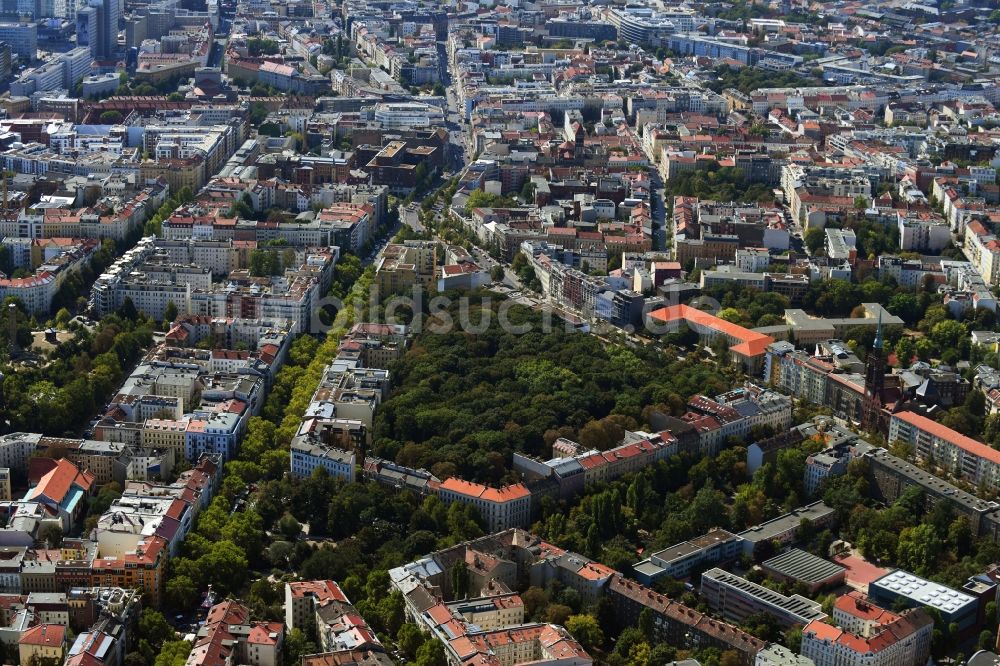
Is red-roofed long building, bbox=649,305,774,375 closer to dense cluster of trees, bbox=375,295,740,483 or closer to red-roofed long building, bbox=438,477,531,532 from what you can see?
dense cluster of trees, bbox=375,295,740,483

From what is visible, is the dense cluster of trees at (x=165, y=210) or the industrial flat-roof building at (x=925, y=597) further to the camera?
the dense cluster of trees at (x=165, y=210)

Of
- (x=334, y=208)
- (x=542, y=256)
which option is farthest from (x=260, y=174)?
(x=542, y=256)

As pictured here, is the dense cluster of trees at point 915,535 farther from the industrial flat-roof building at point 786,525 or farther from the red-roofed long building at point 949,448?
the red-roofed long building at point 949,448

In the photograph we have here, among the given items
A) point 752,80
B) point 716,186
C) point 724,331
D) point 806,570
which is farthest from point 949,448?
point 752,80

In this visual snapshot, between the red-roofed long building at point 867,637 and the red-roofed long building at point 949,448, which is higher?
the red-roofed long building at point 949,448

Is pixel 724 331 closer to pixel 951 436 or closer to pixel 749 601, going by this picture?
pixel 951 436

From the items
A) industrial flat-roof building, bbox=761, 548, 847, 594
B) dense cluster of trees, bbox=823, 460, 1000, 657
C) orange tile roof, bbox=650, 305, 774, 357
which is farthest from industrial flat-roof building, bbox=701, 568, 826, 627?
orange tile roof, bbox=650, 305, 774, 357

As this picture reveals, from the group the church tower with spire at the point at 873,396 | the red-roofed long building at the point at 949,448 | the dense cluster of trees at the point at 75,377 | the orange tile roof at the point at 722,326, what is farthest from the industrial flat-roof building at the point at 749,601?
the dense cluster of trees at the point at 75,377

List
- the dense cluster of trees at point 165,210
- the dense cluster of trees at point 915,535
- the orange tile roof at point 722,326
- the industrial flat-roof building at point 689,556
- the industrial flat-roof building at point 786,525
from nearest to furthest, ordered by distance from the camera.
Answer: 1. the industrial flat-roof building at point 689,556
2. the dense cluster of trees at point 915,535
3. the industrial flat-roof building at point 786,525
4. the orange tile roof at point 722,326
5. the dense cluster of trees at point 165,210

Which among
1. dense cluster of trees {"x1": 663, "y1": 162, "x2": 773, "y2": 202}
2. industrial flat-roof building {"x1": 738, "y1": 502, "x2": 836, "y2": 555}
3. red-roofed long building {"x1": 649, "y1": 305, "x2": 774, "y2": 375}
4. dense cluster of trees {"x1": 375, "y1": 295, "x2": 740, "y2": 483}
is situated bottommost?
industrial flat-roof building {"x1": 738, "y1": 502, "x2": 836, "y2": 555}
